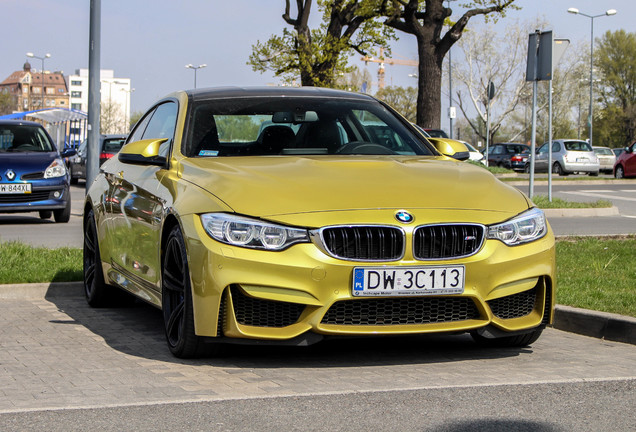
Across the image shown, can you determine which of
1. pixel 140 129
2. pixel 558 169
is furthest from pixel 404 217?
pixel 558 169

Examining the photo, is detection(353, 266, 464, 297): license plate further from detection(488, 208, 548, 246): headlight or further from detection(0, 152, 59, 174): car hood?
detection(0, 152, 59, 174): car hood

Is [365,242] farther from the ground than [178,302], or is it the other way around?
[365,242]

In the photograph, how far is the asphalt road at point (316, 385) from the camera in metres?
4.30

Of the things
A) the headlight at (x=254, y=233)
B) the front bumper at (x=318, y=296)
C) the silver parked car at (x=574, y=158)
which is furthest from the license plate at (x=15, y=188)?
the silver parked car at (x=574, y=158)

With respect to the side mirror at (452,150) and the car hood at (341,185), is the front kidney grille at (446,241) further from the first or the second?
the side mirror at (452,150)

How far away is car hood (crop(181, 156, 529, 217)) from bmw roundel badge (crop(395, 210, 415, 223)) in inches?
2.2

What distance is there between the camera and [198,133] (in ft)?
21.7

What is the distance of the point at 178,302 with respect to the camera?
5844mm

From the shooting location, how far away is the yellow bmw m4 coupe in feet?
17.3

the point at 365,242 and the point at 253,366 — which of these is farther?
the point at 253,366

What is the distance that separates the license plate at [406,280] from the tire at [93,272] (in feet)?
10.5

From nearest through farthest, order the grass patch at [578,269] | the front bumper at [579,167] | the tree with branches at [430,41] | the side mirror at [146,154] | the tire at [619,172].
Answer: the side mirror at [146,154]
the grass patch at [578,269]
the tree with branches at [430,41]
the tire at [619,172]
the front bumper at [579,167]

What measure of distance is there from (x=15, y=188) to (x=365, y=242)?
12.1m

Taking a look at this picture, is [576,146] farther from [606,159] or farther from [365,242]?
[365,242]
